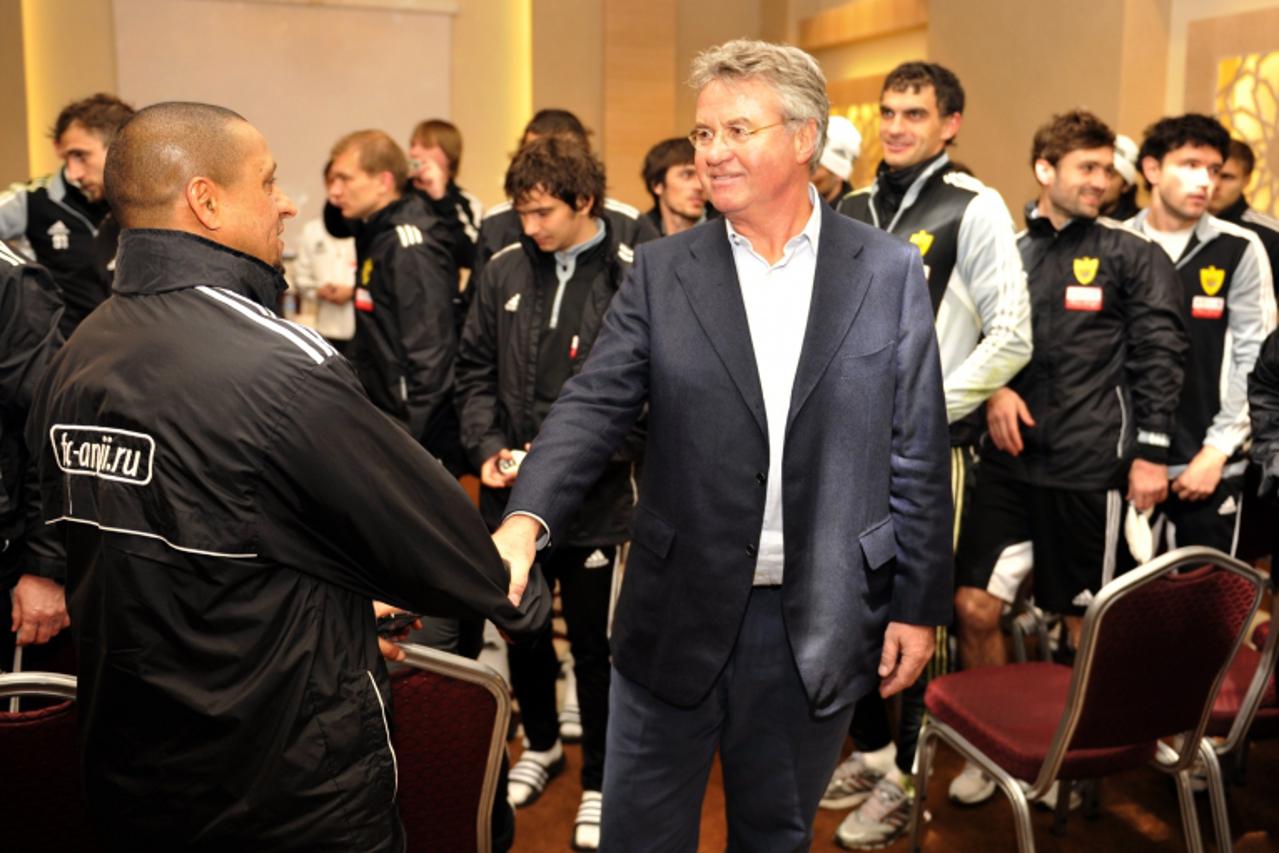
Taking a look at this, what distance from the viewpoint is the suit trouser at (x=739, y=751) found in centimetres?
196

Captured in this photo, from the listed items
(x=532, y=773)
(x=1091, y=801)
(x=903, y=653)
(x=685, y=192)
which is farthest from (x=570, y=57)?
(x=903, y=653)

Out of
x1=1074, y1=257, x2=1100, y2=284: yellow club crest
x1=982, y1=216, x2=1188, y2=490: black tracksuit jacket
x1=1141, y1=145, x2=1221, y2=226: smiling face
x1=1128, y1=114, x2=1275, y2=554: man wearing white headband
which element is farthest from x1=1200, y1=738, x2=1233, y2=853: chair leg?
x1=1141, y1=145, x2=1221, y2=226: smiling face

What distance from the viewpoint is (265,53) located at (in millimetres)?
7898

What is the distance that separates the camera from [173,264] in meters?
1.43

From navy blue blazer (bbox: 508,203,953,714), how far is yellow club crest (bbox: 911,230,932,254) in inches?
41.2

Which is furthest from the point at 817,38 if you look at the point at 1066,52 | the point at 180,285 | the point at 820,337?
the point at 180,285

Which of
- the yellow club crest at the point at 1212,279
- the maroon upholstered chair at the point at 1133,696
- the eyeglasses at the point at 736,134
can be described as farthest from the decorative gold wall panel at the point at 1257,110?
the eyeglasses at the point at 736,134

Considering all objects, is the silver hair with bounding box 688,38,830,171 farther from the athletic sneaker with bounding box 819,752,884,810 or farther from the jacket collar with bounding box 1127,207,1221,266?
the jacket collar with bounding box 1127,207,1221,266

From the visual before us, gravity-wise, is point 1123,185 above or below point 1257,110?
below

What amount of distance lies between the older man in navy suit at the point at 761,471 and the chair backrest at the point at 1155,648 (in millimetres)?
460

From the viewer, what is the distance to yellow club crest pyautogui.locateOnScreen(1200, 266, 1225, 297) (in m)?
3.61

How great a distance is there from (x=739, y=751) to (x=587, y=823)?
1133mm

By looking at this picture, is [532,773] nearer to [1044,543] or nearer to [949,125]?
[1044,543]

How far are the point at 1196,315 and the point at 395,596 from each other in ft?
9.96
